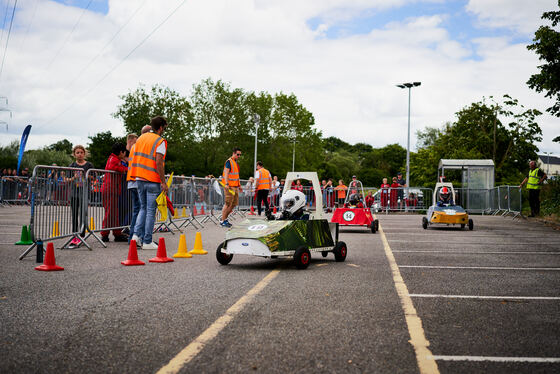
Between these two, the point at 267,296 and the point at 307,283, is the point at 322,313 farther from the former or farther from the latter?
the point at 307,283

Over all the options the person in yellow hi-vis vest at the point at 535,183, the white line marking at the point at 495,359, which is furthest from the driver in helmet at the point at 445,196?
the white line marking at the point at 495,359

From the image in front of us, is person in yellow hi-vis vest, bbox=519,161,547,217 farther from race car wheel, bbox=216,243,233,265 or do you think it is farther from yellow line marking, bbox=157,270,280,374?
yellow line marking, bbox=157,270,280,374

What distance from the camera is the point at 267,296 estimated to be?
234 inches

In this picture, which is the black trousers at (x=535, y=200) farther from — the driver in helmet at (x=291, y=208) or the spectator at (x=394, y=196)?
the driver in helmet at (x=291, y=208)

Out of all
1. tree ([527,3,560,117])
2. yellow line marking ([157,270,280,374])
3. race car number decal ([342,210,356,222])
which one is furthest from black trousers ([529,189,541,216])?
yellow line marking ([157,270,280,374])

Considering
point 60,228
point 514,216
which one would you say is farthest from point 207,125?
point 60,228

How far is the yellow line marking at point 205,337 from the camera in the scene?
3.56 metres

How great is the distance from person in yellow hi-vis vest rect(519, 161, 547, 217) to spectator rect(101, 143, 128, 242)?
48.3 ft

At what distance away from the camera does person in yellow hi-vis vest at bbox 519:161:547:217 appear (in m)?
21.1

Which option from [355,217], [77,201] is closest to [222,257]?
[77,201]

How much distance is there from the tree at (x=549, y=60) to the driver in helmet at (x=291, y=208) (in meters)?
12.6

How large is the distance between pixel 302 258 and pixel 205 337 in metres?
3.92

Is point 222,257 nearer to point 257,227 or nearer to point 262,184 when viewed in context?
point 257,227

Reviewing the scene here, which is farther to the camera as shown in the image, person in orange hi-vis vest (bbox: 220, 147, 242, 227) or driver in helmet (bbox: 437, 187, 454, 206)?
driver in helmet (bbox: 437, 187, 454, 206)
